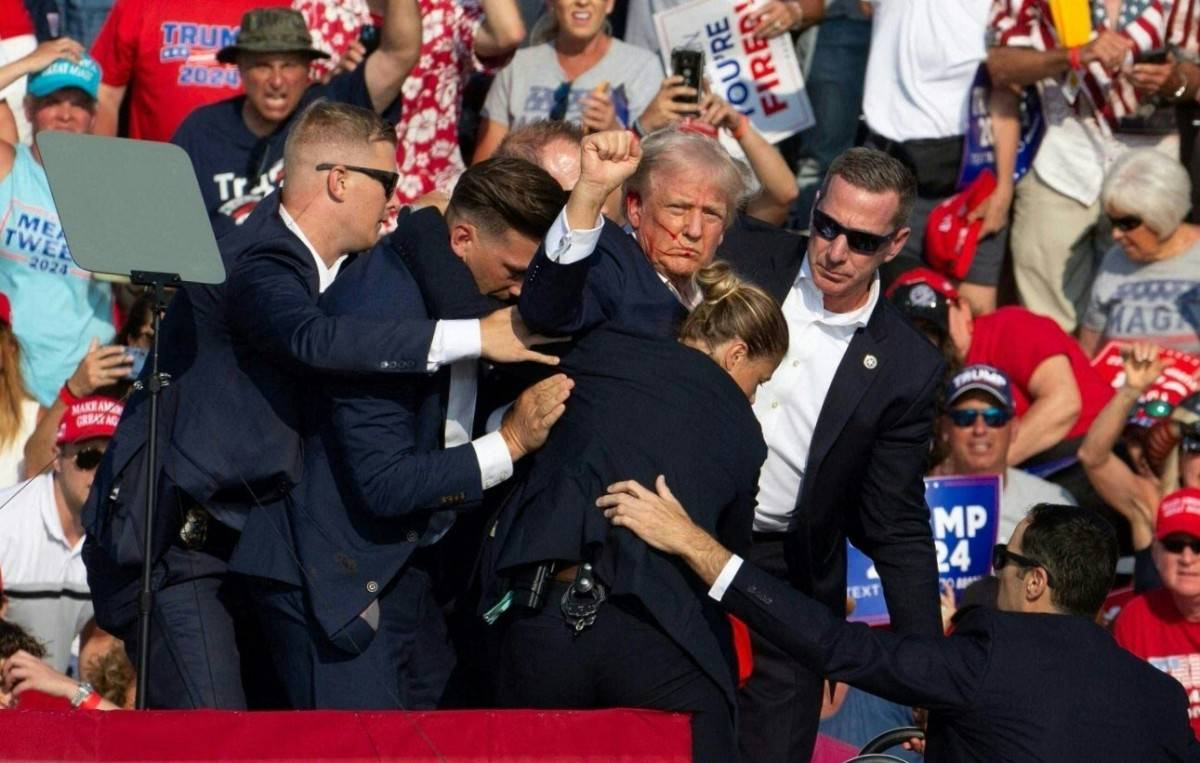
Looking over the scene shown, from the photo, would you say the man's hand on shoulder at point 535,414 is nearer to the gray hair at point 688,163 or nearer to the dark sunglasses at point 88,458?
the gray hair at point 688,163

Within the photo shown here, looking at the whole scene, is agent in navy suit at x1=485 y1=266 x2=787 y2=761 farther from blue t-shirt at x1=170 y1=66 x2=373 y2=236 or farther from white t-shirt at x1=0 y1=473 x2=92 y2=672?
blue t-shirt at x1=170 y1=66 x2=373 y2=236

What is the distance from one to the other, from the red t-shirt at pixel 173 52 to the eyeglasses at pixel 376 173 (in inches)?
158

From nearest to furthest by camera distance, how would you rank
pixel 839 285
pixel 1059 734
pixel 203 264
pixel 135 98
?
pixel 1059 734, pixel 203 264, pixel 839 285, pixel 135 98

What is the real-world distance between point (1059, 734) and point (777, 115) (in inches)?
190

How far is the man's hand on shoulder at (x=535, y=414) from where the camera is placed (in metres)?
5.16

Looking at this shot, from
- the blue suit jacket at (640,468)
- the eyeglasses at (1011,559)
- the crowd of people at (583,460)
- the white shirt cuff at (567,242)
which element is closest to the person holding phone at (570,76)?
the crowd of people at (583,460)

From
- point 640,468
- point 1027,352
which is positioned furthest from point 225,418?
point 1027,352

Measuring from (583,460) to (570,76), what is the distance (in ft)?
14.5

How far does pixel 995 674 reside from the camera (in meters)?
5.20

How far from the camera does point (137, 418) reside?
5719 mm

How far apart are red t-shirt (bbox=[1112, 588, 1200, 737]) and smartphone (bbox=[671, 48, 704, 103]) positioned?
2.40 metres

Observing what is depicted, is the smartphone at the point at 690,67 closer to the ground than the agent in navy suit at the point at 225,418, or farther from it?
closer to the ground

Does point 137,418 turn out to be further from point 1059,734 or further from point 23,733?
point 1059,734

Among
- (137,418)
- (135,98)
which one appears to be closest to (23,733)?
(137,418)
